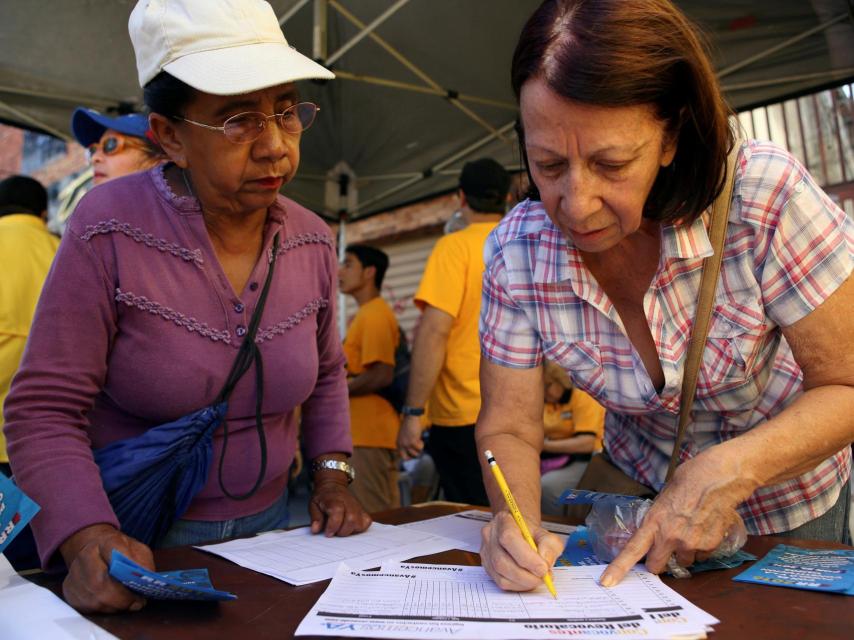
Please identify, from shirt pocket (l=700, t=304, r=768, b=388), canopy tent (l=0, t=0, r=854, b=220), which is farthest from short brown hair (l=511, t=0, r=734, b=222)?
canopy tent (l=0, t=0, r=854, b=220)

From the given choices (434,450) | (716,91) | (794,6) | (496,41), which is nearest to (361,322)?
(434,450)

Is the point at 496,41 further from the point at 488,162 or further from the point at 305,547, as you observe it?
the point at 305,547

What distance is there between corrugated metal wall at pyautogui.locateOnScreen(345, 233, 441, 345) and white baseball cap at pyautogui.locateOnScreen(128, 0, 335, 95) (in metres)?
5.62

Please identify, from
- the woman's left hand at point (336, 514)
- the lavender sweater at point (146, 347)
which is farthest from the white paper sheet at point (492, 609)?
the lavender sweater at point (146, 347)

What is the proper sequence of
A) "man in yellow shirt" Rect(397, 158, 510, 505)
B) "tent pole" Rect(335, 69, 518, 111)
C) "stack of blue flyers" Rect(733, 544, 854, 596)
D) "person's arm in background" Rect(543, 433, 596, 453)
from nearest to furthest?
1. "stack of blue flyers" Rect(733, 544, 854, 596)
2. "man in yellow shirt" Rect(397, 158, 510, 505)
3. "person's arm in background" Rect(543, 433, 596, 453)
4. "tent pole" Rect(335, 69, 518, 111)

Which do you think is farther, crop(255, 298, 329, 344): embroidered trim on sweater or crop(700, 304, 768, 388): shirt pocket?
crop(255, 298, 329, 344): embroidered trim on sweater

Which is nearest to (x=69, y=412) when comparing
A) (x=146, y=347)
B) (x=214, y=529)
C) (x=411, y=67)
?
(x=146, y=347)

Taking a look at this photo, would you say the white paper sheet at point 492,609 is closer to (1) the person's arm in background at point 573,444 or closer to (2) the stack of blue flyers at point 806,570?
(2) the stack of blue flyers at point 806,570

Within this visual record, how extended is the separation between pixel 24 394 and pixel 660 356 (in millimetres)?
1165

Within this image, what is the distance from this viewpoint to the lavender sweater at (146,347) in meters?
1.22

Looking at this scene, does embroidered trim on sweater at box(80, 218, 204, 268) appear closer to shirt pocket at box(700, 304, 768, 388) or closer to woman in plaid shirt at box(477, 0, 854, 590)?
woman in plaid shirt at box(477, 0, 854, 590)

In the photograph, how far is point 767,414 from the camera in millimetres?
1428

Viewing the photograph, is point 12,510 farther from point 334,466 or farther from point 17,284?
point 17,284

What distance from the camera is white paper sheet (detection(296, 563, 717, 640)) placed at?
874mm
